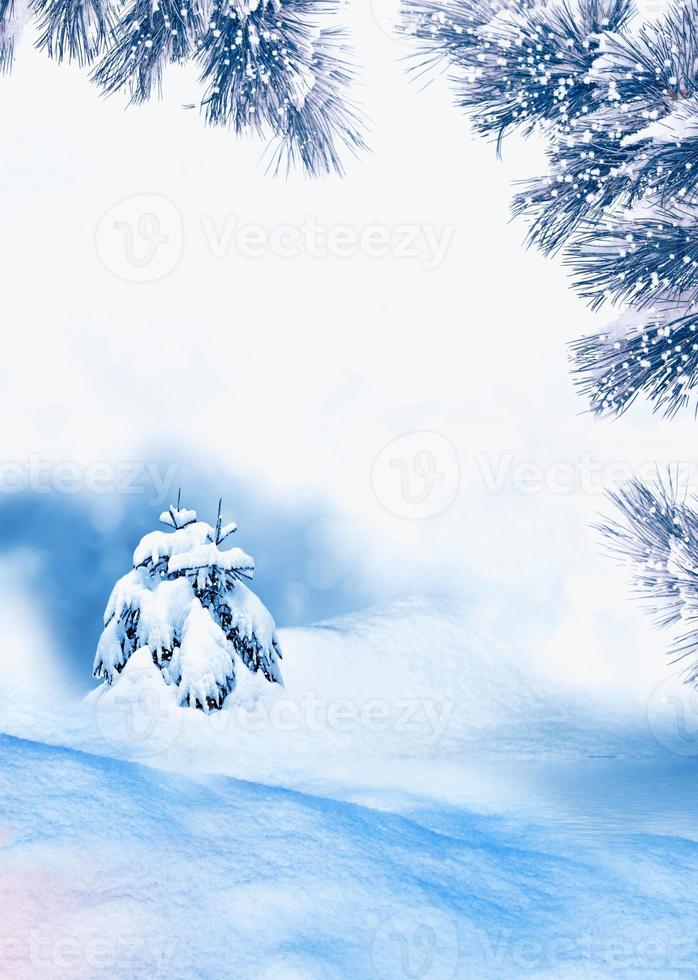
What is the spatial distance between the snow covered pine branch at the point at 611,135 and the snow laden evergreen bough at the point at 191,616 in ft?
14.5

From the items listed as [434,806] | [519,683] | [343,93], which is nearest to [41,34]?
[343,93]

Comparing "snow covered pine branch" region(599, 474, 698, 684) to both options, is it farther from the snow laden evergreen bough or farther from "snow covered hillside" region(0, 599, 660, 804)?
the snow laden evergreen bough

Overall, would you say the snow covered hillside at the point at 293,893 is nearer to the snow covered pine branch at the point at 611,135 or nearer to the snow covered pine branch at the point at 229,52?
the snow covered pine branch at the point at 611,135

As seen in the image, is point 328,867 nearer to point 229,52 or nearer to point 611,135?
point 611,135

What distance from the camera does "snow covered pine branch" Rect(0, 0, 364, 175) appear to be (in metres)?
4.86

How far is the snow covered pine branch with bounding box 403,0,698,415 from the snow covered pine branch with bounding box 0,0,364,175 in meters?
0.96

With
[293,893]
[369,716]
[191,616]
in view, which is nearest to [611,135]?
[293,893]

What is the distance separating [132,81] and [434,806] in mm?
4320

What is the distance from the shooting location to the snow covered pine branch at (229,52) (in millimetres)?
4855

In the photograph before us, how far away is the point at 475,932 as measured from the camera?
9.86ft

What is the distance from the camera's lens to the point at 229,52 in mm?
4934

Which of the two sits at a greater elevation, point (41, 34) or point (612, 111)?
point (41, 34)

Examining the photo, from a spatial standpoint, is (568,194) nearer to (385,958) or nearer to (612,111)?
(612,111)

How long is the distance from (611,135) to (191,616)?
5233mm
